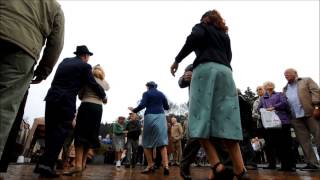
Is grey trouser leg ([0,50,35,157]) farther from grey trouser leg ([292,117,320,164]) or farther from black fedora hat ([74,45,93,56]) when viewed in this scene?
grey trouser leg ([292,117,320,164])

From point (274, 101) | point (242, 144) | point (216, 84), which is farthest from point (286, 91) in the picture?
point (216, 84)

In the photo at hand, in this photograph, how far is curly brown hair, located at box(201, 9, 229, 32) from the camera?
3.98 m

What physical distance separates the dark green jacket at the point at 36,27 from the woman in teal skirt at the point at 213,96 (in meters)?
1.45

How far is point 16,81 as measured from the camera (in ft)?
8.70

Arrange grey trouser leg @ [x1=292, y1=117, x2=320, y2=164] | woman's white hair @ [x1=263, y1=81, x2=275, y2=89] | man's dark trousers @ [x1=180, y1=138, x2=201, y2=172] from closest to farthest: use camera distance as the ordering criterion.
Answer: man's dark trousers @ [x1=180, y1=138, x2=201, y2=172] < grey trouser leg @ [x1=292, y1=117, x2=320, y2=164] < woman's white hair @ [x1=263, y1=81, x2=275, y2=89]

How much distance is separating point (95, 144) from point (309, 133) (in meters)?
4.78

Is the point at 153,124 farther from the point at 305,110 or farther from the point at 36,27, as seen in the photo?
the point at 36,27

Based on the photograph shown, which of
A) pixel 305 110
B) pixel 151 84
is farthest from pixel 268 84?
pixel 151 84

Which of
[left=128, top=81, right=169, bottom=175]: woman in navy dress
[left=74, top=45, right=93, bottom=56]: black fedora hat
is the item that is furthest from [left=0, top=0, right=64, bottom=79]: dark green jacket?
[left=128, top=81, right=169, bottom=175]: woman in navy dress

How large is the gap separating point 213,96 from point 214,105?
10 cm

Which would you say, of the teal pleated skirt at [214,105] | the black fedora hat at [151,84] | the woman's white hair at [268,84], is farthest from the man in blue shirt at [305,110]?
the teal pleated skirt at [214,105]

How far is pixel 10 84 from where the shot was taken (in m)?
2.60

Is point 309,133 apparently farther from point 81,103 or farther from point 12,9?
point 12,9

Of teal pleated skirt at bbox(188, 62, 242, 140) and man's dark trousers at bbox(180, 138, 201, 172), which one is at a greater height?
teal pleated skirt at bbox(188, 62, 242, 140)
